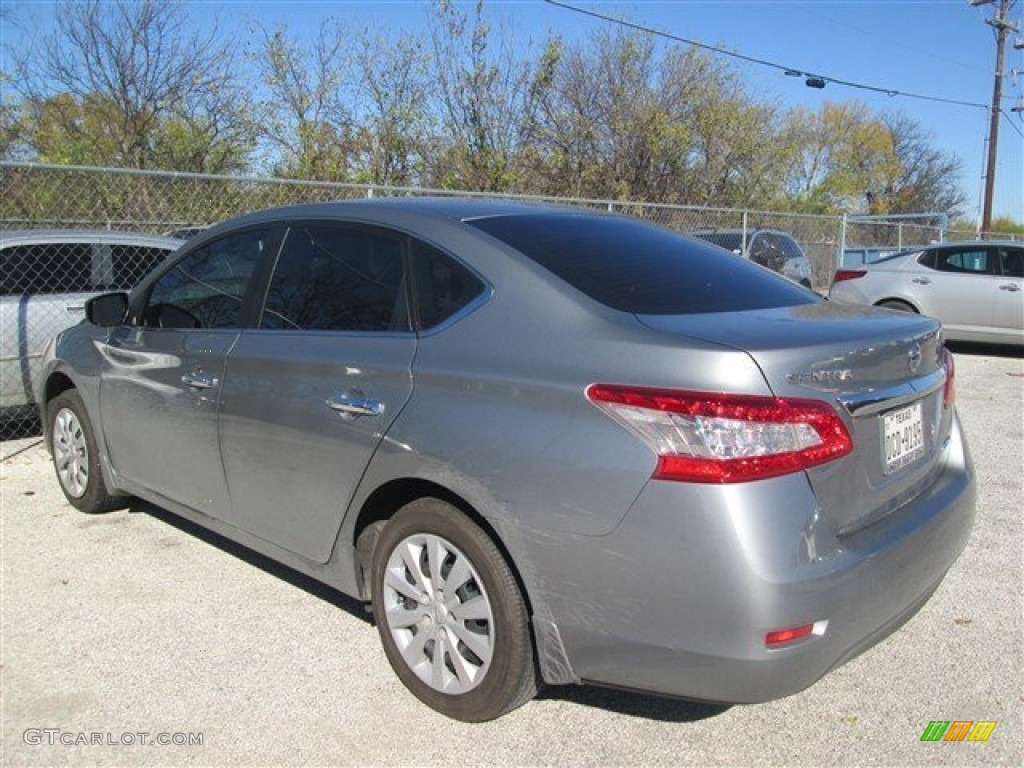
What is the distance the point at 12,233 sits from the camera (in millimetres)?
6555

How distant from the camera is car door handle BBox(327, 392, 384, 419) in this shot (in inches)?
111

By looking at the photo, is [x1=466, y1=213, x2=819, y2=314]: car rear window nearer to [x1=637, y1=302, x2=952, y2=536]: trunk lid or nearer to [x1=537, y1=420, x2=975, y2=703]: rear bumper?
[x1=637, y1=302, x2=952, y2=536]: trunk lid

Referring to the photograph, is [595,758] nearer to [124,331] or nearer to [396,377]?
[396,377]

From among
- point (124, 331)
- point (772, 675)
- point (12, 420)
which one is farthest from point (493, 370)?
point (12, 420)

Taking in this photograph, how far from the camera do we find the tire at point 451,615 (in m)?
2.55

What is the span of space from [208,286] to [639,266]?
2.02 meters

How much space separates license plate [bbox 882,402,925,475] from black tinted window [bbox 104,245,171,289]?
21.2ft

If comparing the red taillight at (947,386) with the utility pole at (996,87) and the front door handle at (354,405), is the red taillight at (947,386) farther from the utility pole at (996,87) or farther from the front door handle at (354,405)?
the utility pole at (996,87)

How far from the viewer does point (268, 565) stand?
13.4 ft

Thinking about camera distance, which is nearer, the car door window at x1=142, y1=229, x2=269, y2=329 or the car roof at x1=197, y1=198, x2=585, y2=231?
the car roof at x1=197, y1=198, x2=585, y2=231

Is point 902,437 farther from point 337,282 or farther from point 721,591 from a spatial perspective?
point 337,282

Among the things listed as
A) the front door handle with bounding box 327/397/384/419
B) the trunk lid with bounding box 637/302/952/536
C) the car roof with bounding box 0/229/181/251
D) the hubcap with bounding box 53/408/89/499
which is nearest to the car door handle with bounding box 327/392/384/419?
the front door handle with bounding box 327/397/384/419

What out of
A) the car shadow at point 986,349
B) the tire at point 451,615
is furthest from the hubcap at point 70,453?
the car shadow at point 986,349

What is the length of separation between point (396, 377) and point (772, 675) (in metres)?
1.43
